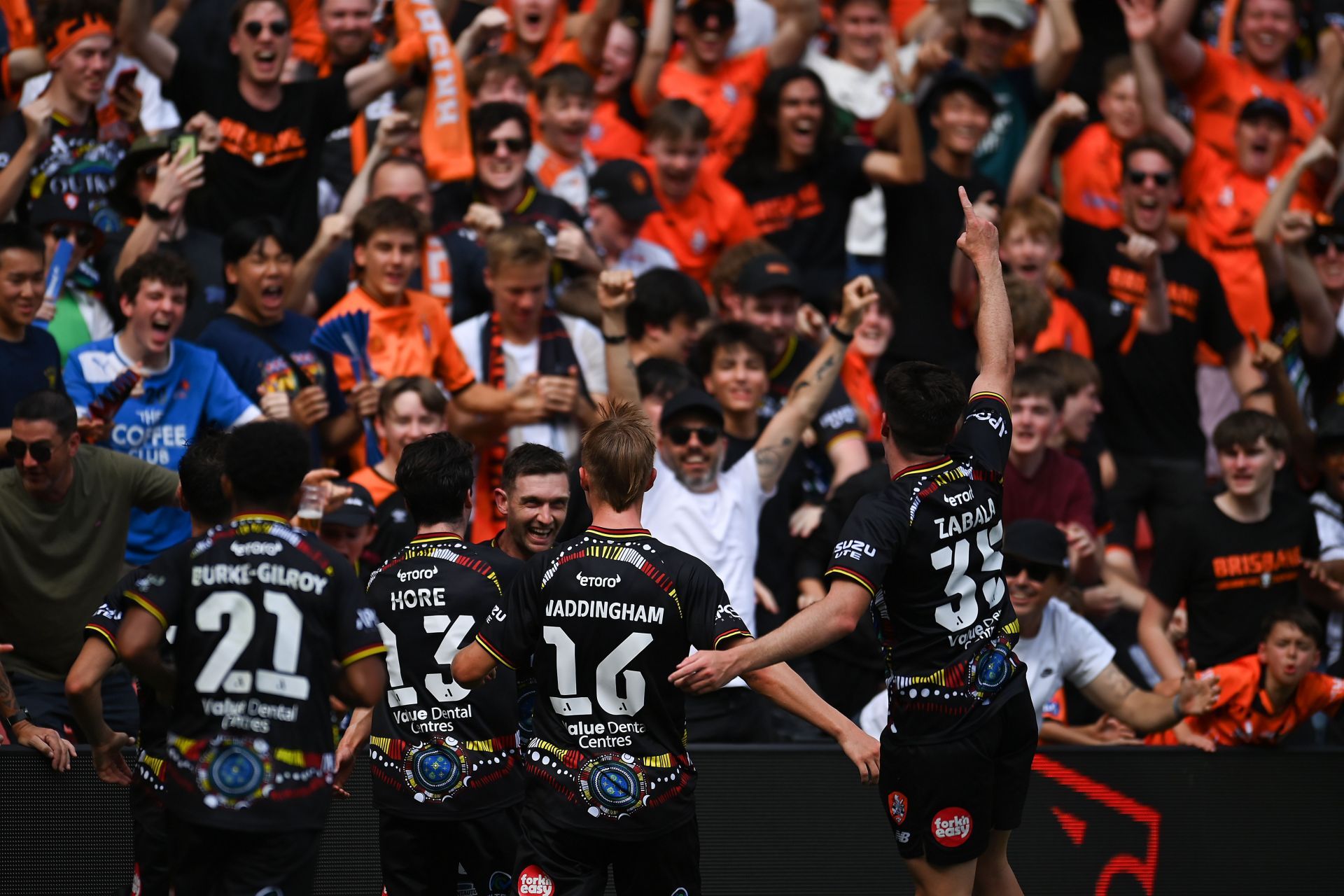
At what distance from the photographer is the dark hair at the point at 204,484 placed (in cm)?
630

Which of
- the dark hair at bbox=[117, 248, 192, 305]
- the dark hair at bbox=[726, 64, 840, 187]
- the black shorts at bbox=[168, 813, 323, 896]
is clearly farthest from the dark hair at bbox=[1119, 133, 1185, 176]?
the black shorts at bbox=[168, 813, 323, 896]

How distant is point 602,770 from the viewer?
19.4 ft

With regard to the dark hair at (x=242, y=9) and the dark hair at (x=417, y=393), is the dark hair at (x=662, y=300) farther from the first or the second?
the dark hair at (x=242, y=9)

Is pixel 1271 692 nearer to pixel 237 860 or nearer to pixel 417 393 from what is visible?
pixel 417 393

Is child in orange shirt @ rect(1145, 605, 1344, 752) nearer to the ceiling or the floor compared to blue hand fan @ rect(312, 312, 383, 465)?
nearer to the floor

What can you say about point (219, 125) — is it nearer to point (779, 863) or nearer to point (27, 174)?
point (27, 174)

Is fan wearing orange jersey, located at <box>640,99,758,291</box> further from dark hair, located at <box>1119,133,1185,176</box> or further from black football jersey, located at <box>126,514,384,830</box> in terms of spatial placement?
black football jersey, located at <box>126,514,384,830</box>

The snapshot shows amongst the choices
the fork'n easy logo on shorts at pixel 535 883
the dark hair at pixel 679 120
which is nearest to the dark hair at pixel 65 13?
the dark hair at pixel 679 120

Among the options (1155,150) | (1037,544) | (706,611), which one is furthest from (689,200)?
(706,611)

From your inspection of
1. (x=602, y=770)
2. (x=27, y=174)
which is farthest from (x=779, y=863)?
(x=27, y=174)

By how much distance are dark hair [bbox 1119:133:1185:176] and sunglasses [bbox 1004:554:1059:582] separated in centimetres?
451

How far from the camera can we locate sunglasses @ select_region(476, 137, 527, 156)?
10.5 meters

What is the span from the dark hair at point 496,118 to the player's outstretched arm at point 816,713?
5.38 meters

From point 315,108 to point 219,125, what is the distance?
607mm
